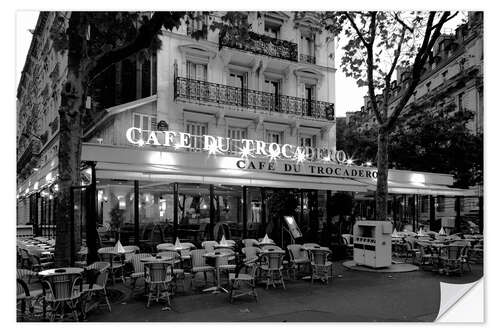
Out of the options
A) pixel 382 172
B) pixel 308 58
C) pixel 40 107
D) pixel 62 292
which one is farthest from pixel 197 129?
pixel 62 292

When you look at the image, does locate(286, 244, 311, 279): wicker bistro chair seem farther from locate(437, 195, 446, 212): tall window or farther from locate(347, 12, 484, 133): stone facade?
locate(437, 195, 446, 212): tall window

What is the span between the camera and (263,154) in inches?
484

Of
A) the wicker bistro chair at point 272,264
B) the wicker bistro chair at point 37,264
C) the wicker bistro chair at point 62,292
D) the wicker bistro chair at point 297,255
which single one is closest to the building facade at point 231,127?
the wicker bistro chair at point 297,255

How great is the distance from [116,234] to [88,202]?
6.63 m

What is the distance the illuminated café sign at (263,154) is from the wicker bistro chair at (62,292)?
4.63 meters

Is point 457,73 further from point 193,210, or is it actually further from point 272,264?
point 193,210

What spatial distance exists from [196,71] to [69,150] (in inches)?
323

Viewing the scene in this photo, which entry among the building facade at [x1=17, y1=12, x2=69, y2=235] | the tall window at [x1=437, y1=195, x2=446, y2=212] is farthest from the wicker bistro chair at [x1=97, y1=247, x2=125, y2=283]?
the tall window at [x1=437, y1=195, x2=446, y2=212]

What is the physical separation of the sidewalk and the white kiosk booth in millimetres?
1221

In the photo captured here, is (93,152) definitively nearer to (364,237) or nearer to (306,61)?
(364,237)

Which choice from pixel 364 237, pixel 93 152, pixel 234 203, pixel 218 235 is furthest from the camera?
pixel 234 203

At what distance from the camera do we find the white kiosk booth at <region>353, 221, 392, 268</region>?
9.56m
